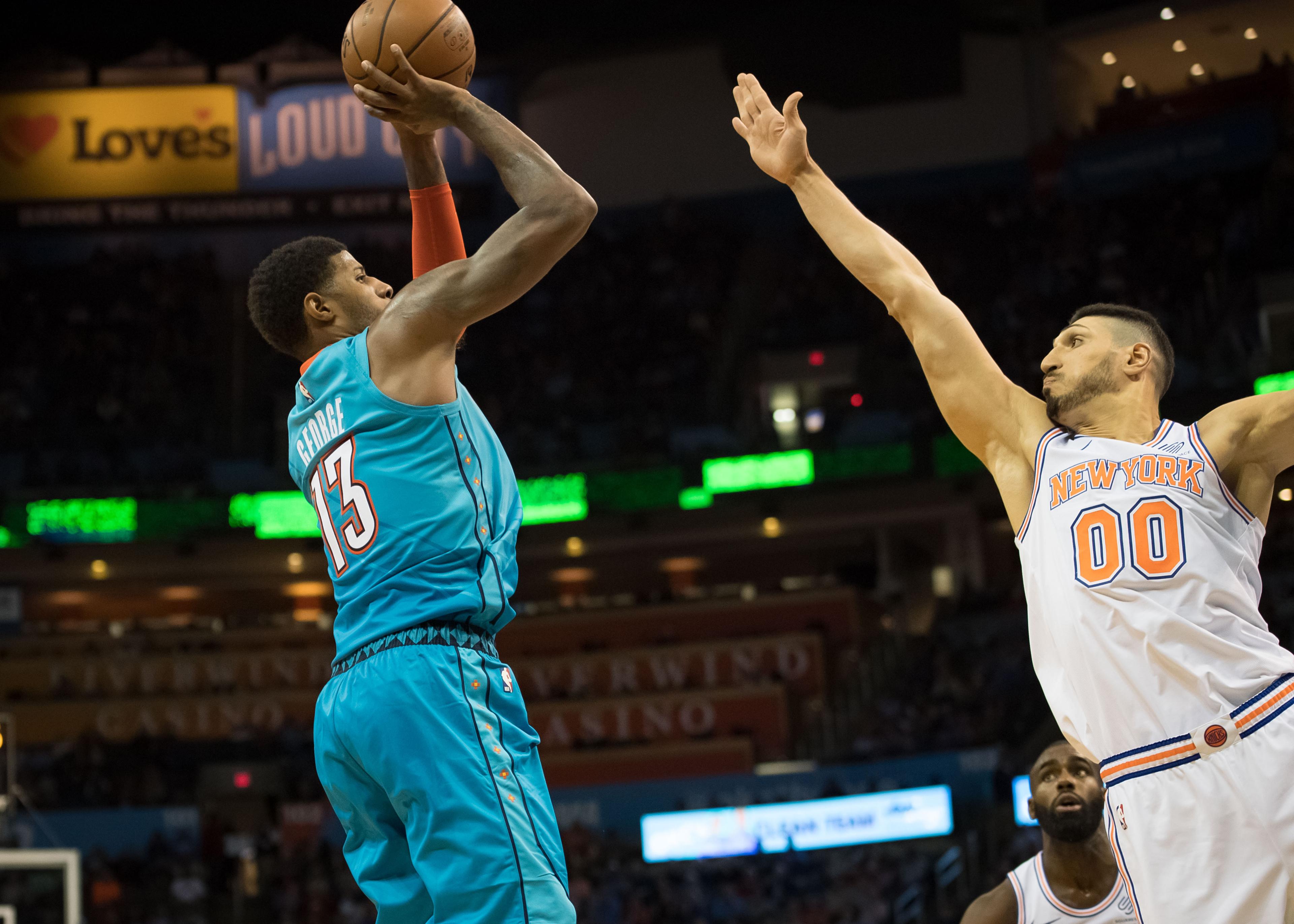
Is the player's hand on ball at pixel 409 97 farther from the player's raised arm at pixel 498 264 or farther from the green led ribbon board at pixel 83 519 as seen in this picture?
the green led ribbon board at pixel 83 519

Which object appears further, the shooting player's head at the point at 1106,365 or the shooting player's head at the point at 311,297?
the shooting player's head at the point at 1106,365

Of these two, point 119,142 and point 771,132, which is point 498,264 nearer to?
point 771,132

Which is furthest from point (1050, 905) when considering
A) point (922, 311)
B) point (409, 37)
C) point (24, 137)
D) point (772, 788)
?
point (24, 137)

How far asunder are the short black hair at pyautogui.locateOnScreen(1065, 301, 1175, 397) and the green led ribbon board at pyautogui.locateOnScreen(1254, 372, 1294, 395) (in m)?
15.8

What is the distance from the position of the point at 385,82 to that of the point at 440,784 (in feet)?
5.78

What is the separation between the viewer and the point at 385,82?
345 centimetres

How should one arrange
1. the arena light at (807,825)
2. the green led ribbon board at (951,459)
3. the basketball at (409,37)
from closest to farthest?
the basketball at (409,37) < the arena light at (807,825) < the green led ribbon board at (951,459)

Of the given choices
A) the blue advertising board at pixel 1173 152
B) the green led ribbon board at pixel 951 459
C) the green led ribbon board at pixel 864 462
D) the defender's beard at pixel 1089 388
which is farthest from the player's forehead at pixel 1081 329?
the blue advertising board at pixel 1173 152

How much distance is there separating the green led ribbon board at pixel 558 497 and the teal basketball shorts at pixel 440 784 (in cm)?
1888

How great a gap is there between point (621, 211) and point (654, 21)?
151 inches

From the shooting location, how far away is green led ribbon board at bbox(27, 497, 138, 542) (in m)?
21.7

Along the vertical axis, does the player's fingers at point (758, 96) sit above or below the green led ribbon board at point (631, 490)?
below

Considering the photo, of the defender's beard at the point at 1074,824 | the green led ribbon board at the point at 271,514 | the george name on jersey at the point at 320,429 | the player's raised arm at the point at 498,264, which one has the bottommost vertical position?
the defender's beard at the point at 1074,824

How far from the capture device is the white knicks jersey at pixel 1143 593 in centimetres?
338
